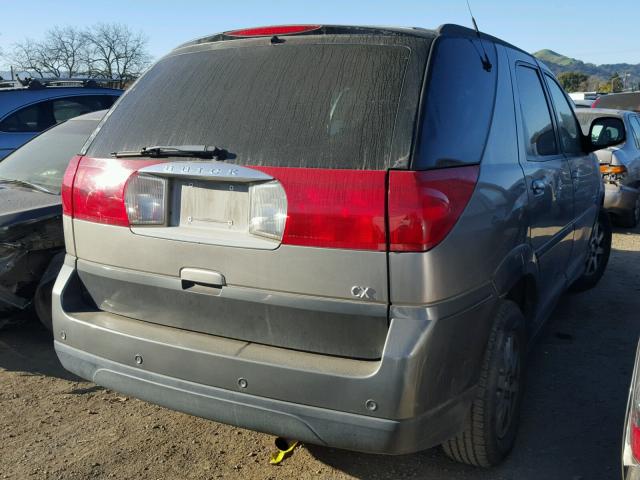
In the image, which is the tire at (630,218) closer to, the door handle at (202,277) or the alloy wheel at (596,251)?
the alloy wheel at (596,251)

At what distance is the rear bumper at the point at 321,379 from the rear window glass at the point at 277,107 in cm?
68

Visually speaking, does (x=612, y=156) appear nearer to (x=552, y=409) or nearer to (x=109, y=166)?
(x=552, y=409)

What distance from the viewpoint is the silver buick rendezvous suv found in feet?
7.68

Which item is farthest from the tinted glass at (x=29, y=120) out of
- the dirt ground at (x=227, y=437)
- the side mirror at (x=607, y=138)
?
the side mirror at (x=607, y=138)

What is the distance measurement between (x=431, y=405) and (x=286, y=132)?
1154 millimetres

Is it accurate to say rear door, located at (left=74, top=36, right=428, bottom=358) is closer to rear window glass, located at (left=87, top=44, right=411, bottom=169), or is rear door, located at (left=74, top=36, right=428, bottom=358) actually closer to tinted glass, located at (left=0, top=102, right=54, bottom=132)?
rear window glass, located at (left=87, top=44, right=411, bottom=169)

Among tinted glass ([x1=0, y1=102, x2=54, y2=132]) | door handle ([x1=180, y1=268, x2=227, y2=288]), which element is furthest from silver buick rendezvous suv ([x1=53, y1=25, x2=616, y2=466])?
tinted glass ([x1=0, y1=102, x2=54, y2=132])

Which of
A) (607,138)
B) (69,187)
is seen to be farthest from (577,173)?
(69,187)

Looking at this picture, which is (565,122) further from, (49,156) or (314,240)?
(49,156)

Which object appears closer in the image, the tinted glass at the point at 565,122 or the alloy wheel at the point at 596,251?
the tinted glass at the point at 565,122

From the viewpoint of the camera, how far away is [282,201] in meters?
2.45

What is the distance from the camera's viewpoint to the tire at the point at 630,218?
879 centimetres

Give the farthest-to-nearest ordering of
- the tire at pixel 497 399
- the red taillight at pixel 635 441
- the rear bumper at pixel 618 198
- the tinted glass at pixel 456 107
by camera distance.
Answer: the rear bumper at pixel 618 198 → the tire at pixel 497 399 → the tinted glass at pixel 456 107 → the red taillight at pixel 635 441

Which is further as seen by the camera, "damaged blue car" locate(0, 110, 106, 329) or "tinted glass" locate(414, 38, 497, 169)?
"damaged blue car" locate(0, 110, 106, 329)
